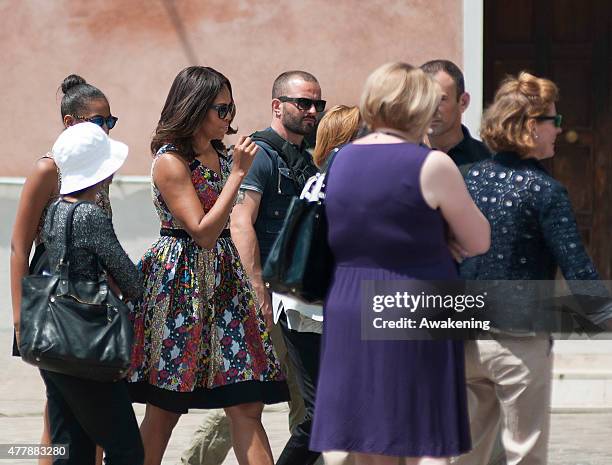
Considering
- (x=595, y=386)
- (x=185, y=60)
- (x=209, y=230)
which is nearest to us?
(x=209, y=230)

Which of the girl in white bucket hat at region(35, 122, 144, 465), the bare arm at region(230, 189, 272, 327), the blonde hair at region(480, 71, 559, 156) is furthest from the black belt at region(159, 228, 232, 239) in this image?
the blonde hair at region(480, 71, 559, 156)

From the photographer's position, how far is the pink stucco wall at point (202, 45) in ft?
29.1

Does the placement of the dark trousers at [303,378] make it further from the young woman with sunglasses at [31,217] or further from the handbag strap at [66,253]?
the handbag strap at [66,253]

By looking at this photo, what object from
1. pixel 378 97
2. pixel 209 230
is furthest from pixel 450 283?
pixel 209 230

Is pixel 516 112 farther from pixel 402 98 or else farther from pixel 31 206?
pixel 31 206

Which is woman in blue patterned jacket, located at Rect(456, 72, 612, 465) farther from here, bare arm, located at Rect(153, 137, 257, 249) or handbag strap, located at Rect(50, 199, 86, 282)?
handbag strap, located at Rect(50, 199, 86, 282)

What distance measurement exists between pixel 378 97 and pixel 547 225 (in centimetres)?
83

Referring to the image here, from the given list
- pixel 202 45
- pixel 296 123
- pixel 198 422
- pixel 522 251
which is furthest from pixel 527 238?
pixel 202 45

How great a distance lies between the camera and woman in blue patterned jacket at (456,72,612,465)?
449 centimetres

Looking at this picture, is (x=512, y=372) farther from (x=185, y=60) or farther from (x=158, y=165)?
(x=185, y=60)

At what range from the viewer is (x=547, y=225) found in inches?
176

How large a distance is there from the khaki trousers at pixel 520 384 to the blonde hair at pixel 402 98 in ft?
3.14

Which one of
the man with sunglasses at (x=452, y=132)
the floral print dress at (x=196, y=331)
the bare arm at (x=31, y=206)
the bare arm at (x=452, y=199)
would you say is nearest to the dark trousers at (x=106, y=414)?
the floral print dress at (x=196, y=331)

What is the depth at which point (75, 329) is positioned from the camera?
4355 millimetres
